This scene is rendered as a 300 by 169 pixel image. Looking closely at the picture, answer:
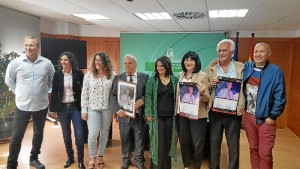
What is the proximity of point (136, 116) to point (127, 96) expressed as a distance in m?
0.27

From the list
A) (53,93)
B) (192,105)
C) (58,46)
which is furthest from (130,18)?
(192,105)

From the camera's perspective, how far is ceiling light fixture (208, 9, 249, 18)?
11.7 ft

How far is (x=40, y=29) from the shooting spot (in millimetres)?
5875

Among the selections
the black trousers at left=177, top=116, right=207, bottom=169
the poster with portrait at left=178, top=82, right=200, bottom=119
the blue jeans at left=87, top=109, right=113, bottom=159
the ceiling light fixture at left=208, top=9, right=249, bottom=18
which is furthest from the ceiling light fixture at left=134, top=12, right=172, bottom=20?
the black trousers at left=177, top=116, right=207, bottom=169

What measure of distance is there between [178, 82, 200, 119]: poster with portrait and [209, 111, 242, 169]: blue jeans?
20 centimetres

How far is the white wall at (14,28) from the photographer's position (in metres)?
4.60

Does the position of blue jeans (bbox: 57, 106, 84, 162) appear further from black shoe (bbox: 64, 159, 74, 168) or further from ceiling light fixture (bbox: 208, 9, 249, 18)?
ceiling light fixture (bbox: 208, 9, 249, 18)

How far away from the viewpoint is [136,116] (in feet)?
9.40

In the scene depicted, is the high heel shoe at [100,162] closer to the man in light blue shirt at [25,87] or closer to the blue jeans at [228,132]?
the man in light blue shirt at [25,87]

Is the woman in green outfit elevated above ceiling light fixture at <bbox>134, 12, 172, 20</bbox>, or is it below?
below

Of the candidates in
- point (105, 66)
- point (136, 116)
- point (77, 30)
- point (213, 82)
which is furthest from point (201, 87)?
point (77, 30)

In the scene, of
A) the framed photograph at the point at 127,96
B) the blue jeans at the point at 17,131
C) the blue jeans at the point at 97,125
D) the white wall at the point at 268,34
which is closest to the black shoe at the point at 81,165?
the blue jeans at the point at 97,125

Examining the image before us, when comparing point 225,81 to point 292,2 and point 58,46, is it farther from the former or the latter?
point 58,46

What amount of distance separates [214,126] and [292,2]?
185cm
